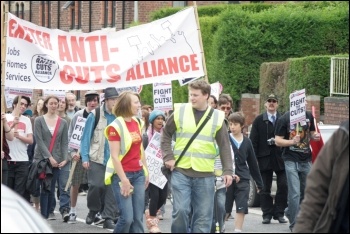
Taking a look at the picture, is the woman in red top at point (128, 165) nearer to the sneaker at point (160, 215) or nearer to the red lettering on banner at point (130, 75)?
the red lettering on banner at point (130, 75)

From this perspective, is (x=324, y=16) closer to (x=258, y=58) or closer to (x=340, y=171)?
(x=258, y=58)

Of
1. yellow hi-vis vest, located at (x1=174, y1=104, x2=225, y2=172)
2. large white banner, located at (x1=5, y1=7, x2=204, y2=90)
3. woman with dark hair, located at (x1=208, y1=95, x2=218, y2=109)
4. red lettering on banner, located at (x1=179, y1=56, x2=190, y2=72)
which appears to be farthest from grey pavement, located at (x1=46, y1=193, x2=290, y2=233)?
yellow hi-vis vest, located at (x1=174, y1=104, x2=225, y2=172)

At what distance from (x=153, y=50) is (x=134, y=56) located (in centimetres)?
27

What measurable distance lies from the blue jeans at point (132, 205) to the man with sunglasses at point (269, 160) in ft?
14.2

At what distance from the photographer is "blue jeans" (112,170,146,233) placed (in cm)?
1119

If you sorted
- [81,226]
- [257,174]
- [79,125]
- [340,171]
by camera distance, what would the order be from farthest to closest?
[79,125]
[81,226]
[257,174]
[340,171]

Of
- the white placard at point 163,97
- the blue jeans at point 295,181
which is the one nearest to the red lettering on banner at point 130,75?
the blue jeans at point 295,181

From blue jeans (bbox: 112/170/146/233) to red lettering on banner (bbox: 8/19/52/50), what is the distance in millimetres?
4062

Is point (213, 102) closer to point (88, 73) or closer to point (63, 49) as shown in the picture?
point (88, 73)

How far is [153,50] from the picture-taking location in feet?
50.8

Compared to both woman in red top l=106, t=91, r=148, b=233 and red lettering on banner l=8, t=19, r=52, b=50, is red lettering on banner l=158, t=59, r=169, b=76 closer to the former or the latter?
red lettering on banner l=8, t=19, r=52, b=50

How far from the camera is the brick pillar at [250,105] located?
3088 centimetres

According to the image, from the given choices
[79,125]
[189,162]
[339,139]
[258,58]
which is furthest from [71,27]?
[339,139]

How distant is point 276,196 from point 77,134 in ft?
9.64
